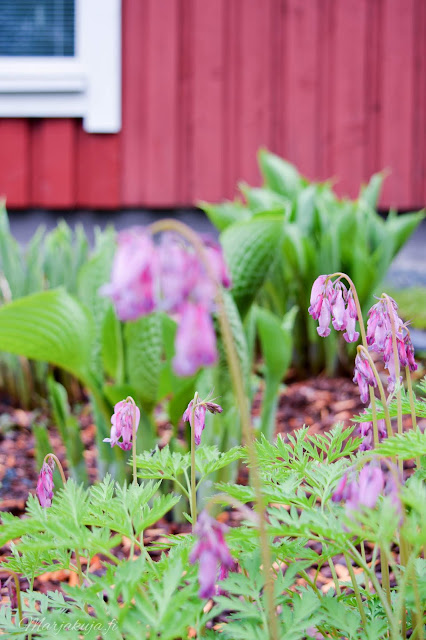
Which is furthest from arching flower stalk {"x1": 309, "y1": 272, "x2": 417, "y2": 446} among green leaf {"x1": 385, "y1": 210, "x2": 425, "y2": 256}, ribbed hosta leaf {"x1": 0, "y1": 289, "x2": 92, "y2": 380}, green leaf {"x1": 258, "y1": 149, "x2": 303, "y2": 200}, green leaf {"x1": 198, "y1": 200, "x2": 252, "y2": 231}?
green leaf {"x1": 258, "y1": 149, "x2": 303, "y2": 200}

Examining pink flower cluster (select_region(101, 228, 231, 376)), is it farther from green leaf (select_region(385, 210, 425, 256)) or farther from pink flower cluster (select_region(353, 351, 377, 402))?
green leaf (select_region(385, 210, 425, 256))

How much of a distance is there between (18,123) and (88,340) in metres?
2.64

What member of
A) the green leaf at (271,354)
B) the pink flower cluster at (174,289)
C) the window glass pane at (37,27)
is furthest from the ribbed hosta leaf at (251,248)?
the window glass pane at (37,27)

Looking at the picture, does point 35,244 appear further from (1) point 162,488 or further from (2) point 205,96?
(2) point 205,96

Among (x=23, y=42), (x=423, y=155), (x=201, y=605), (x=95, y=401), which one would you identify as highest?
(x=23, y=42)

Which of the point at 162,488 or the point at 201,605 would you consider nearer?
the point at 201,605

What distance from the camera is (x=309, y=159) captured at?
386 cm

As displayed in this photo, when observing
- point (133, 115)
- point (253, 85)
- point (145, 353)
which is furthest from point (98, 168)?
point (145, 353)

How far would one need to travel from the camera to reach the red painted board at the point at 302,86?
3.75 meters

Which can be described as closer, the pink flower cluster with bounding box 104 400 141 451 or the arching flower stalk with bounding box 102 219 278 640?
the arching flower stalk with bounding box 102 219 278 640

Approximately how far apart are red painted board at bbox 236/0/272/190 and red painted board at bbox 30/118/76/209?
94cm

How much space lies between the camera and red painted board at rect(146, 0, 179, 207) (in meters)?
3.72

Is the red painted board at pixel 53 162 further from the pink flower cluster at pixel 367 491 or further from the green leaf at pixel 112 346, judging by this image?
the pink flower cluster at pixel 367 491

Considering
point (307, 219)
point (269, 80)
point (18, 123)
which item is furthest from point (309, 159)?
point (18, 123)
